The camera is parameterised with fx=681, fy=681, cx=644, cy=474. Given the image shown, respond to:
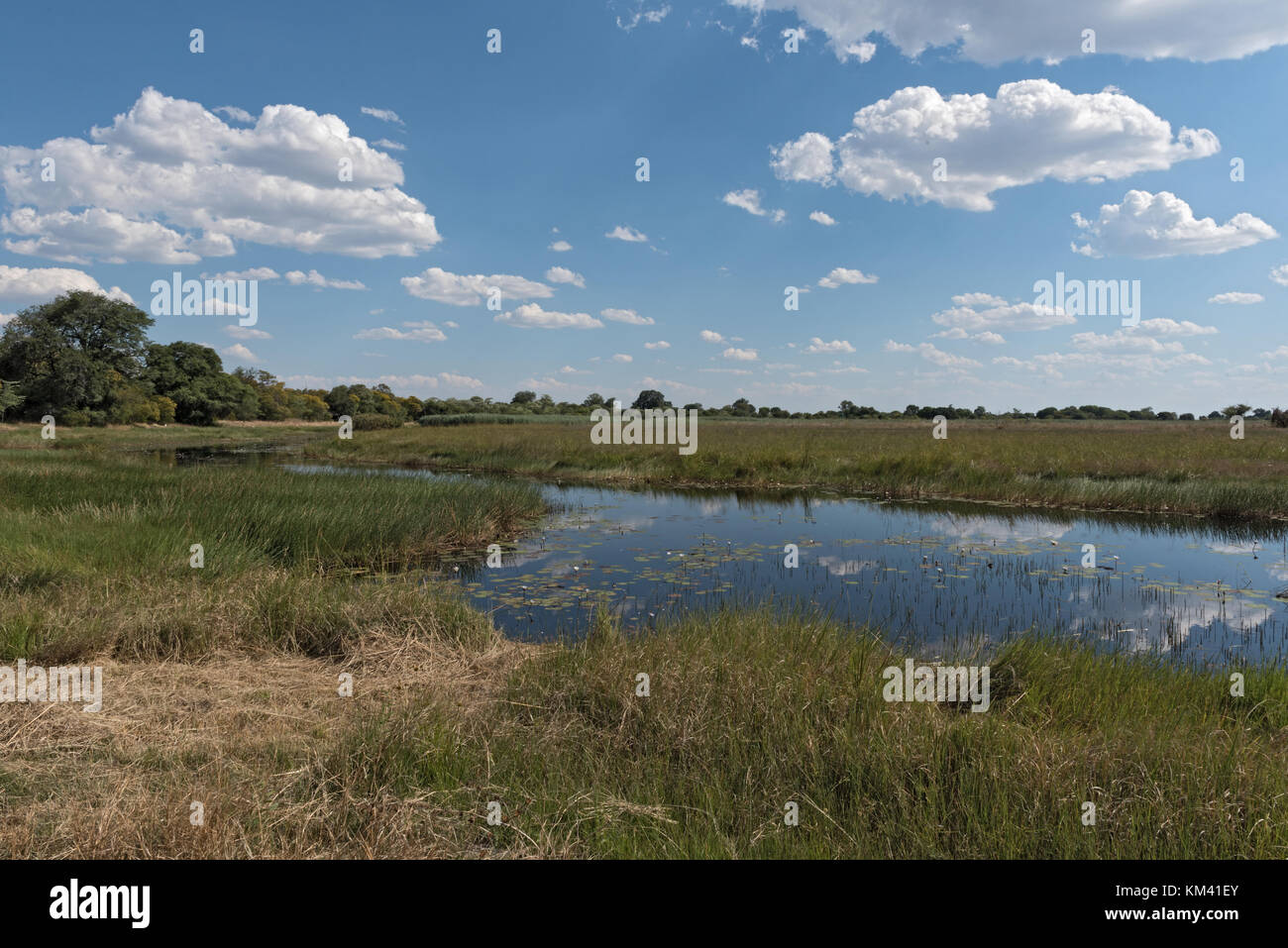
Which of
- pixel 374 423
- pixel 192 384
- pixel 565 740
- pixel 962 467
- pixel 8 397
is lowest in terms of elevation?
pixel 565 740

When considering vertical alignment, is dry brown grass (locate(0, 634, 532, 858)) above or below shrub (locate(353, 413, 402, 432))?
below

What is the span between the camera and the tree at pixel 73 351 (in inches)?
2201

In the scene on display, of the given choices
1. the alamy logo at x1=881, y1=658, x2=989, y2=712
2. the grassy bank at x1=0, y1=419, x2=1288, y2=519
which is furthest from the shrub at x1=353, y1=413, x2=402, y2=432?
the alamy logo at x1=881, y1=658, x2=989, y2=712

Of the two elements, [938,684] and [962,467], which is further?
[962,467]

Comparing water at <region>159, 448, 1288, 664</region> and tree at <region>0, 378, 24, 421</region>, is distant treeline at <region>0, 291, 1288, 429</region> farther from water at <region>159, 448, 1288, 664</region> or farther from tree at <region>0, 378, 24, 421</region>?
water at <region>159, 448, 1288, 664</region>

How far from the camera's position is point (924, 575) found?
10.9 metres

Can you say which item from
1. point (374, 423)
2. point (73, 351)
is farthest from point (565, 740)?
point (73, 351)

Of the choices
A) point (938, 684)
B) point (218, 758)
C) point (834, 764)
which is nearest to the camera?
point (218, 758)

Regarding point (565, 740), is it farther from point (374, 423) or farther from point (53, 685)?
point (374, 423)

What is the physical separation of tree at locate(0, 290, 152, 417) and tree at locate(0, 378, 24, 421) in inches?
80.7

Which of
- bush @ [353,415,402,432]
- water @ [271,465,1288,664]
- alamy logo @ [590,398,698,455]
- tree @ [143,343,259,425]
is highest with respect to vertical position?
tree @ [143,343,259,425]
